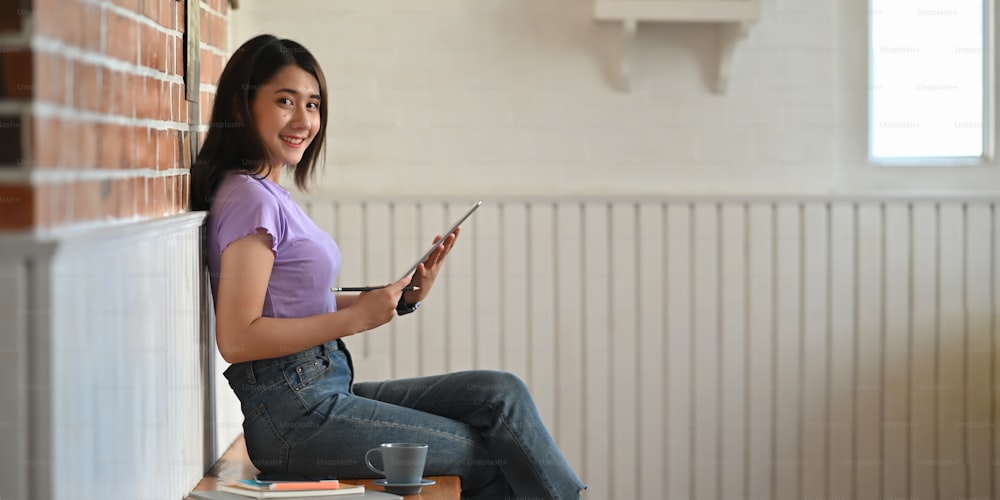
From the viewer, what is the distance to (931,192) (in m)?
2.91

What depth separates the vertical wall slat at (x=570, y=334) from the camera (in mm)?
2869

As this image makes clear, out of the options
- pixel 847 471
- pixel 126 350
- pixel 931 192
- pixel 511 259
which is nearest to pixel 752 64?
pixel 931 192

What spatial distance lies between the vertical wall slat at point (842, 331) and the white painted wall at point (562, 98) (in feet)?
0.43

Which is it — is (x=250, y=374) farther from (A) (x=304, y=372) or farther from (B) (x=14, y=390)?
(B) (x=14, y=390)

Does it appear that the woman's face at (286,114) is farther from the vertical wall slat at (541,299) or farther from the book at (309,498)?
the vertical wall slat at (541,299)

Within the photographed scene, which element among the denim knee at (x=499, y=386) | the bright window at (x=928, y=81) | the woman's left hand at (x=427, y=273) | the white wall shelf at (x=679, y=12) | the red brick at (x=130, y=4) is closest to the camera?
the red brick at (x=130, y=4)

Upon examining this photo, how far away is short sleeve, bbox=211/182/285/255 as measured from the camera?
5.76 ft

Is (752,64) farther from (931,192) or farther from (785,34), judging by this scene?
(931,192)

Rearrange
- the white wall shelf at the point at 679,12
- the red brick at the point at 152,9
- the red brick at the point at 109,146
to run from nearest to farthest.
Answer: the red brick at the point at 109,146, the red brick at the point at 152,9, the white wall shelf at the point at 679,12

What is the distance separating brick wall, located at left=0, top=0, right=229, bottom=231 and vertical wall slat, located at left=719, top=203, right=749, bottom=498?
4.93 ft

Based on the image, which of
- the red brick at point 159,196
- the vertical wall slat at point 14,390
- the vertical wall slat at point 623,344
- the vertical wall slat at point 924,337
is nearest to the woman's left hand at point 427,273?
the red brick at point 159,196

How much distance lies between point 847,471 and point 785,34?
1175mm

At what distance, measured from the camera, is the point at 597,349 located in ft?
9.48

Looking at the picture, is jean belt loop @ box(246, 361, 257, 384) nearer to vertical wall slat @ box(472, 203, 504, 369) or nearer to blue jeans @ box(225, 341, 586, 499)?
blue jeans @ box(225, 341, 586, 499)
